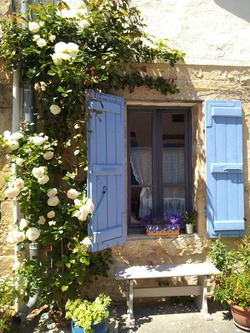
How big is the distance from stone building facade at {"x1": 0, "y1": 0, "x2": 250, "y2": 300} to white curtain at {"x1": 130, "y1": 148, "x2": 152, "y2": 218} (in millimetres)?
415

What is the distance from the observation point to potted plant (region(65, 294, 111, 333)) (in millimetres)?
2539

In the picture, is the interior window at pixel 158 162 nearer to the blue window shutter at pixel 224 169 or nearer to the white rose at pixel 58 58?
the blue window shutter at pixel 224 169

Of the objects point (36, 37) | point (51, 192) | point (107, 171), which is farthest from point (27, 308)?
point (36, 37)

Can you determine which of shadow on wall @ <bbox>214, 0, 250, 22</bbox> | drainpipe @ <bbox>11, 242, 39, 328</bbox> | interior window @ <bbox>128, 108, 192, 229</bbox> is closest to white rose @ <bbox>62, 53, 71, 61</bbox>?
interior window @ <bbox>128, 108, 192, 229</bbox>

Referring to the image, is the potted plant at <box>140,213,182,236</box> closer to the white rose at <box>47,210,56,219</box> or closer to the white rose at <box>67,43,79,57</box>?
the white rose at <box>47,210,56,219</box>

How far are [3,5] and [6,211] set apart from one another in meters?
2.36

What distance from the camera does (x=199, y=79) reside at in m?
3.54

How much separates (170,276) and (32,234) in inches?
59.7

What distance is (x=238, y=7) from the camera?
3643 millimetres

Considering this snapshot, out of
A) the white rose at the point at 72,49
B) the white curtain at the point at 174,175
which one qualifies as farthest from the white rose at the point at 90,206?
the white rose at the point at 72,49

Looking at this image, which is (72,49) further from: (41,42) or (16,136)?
(16,136)

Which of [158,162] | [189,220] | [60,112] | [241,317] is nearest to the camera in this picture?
[241,317]

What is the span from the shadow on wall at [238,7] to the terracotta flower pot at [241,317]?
3458mm

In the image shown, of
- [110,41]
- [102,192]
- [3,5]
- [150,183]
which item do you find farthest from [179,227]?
[3,5]
